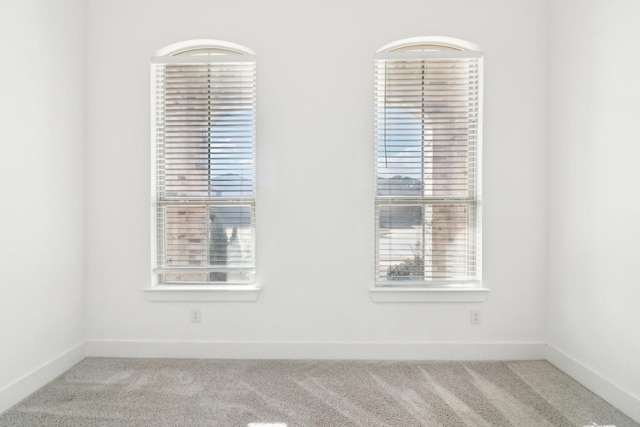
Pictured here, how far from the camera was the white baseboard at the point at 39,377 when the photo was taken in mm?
2320

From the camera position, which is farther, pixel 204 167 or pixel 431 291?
pixel 204 167

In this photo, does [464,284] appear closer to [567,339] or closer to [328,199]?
[567,339]

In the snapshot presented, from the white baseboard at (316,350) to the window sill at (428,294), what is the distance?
35 cm

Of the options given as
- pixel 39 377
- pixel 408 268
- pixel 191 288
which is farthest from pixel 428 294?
pixel 39 377

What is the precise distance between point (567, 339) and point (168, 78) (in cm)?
358

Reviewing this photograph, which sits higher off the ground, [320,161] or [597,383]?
[320,161]

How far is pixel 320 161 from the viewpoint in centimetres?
304

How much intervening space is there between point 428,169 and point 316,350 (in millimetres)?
1666

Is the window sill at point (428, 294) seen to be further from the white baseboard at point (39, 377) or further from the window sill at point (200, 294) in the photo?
the white baseboard at point (39, 377)

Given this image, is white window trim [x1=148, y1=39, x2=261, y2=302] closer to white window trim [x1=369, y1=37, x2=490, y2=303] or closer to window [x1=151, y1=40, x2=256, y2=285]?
window [x1=151, y1=40, x2=256, y2=285]

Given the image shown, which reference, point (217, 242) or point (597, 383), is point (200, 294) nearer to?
point (217, 242)

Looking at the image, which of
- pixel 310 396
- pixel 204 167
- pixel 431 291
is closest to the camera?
pixel 310 396

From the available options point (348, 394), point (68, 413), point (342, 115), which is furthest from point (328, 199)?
point (68, 413)

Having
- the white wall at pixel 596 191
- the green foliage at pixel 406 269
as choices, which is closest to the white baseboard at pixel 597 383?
the white wall at pixel 596 191
